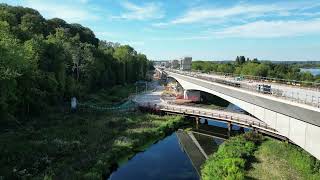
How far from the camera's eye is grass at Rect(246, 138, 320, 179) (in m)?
35.3

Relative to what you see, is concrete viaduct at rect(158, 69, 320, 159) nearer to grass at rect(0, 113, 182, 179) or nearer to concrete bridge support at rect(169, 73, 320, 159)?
concrete bridge support at rect(169, 73, 320, 159)

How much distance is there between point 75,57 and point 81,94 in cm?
991

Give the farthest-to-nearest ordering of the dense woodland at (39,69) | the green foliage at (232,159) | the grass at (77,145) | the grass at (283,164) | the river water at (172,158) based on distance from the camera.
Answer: the dense woodland at (39,69) → the river water at (172,158) → the grass at (283,164) → the green foliage at (232,159) → the grass at (77,145)

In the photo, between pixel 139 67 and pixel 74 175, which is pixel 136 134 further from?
pixel 139 67

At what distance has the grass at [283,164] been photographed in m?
35.3

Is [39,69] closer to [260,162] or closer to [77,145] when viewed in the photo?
[77,145]

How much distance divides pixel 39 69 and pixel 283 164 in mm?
41474

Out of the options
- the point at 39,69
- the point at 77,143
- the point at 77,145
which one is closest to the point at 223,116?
the point at 77,143

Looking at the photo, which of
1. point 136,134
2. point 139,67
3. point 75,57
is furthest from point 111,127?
point 139,67

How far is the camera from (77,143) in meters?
44.3

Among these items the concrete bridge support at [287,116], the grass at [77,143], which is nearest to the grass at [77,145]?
the grass at [77,143]

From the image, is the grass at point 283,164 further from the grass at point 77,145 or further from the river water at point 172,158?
the grass at point 77,145

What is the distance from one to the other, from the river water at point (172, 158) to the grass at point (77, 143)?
1204mm

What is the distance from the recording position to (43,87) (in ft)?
201
